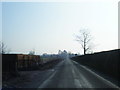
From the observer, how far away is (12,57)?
2984cm

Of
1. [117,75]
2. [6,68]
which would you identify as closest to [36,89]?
[117,75]

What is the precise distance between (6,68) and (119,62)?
1430 cm

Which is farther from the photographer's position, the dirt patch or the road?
the dirt patch

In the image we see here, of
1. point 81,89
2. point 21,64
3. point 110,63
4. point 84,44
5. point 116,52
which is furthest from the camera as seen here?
point 84,44

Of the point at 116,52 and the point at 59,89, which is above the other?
the point at 116,52

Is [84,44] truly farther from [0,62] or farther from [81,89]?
[81,89]

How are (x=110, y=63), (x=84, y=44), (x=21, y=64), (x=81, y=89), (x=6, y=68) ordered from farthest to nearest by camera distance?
(x=84, y=44)
(x=21, y=64)
(x=6, y=68)
(x=110, y=63)
(x=81, y=89)

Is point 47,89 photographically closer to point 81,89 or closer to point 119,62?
point 81,89

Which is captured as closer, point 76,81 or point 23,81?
point 76,81

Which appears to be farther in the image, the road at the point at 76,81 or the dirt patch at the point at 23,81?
the dirt patch at the point at 23,81

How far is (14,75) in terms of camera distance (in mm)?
22078

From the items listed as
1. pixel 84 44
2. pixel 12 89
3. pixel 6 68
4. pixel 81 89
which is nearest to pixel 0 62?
pixel 6 68

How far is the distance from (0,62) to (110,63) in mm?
13900

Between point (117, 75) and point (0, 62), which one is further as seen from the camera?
point (0, 62)
